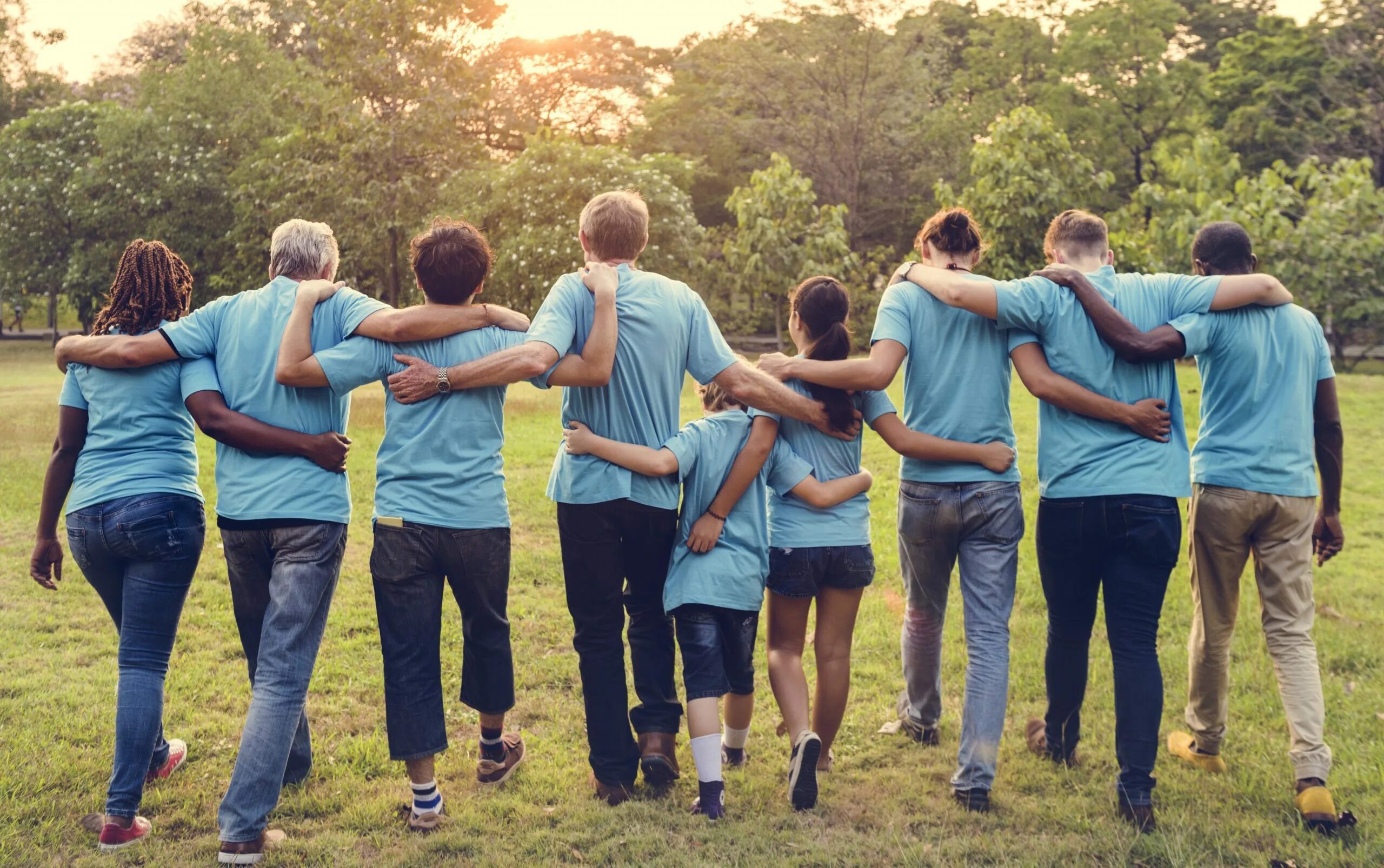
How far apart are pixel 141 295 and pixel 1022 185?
18.9 meters

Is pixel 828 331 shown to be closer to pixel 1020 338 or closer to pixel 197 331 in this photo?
pixel 1020 338

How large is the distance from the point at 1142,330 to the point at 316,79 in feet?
102

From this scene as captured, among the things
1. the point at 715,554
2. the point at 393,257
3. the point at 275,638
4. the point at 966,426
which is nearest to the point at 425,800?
the point at 275,638

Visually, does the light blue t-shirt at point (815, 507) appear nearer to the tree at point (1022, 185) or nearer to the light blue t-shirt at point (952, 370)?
the light blue t-shirt at point (952, 370)

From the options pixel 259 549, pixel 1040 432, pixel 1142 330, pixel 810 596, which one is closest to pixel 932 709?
pixel 810 596

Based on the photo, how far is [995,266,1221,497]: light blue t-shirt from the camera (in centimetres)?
402

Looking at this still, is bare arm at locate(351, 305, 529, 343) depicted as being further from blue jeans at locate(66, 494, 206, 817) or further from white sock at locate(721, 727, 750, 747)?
white sock at locate(721, 727, 750, 747)

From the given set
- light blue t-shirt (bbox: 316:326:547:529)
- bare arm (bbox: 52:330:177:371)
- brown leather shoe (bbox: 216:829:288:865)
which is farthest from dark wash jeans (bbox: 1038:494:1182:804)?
bare arm (bbox: 52:330:177:371)

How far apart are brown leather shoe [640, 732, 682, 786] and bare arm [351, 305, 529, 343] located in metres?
1.69

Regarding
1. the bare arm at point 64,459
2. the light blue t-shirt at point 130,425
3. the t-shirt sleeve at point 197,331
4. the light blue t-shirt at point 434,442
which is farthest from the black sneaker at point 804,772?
the bare arm at point 64,459

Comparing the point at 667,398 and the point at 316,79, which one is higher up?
the point at 316,79

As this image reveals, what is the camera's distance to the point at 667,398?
4176 mm

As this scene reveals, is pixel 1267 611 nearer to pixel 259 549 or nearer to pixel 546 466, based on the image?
pixel 259 549

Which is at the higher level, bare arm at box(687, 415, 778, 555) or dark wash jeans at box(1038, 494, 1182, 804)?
bare arm at box(687, 415, 778, 555)
